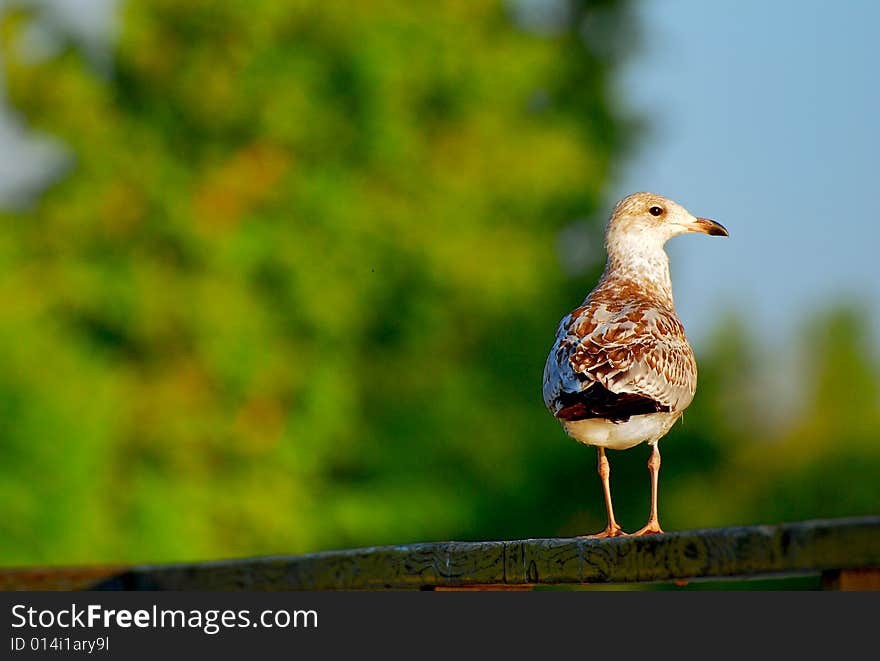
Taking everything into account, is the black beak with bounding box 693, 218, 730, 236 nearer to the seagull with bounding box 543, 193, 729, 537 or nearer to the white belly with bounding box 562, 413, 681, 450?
the seagull with bounding box 543, 193, 729, 537

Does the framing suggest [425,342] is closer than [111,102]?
Yes

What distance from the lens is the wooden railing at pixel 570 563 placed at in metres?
2.64

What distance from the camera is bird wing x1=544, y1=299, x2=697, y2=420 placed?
4.56 metres

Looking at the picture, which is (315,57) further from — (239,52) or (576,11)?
(576,11)

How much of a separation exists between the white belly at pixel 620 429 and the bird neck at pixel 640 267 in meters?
0.88

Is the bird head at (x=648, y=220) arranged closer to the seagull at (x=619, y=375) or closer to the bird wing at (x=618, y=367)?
the seagull at (x=619, y=375)

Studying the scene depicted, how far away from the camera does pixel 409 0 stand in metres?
17.1

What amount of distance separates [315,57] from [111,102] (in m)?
2.54

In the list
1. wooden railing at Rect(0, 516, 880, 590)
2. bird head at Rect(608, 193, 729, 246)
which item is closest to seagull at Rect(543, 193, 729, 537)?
bird head at Rect(608, 193, 729, 246)

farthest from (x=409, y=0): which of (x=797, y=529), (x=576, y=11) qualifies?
(x=797, y=529)

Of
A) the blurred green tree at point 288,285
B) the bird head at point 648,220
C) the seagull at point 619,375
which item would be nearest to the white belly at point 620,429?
the seagull at point 619,375

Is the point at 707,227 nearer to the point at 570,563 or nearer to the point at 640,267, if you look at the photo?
the point at 640,267

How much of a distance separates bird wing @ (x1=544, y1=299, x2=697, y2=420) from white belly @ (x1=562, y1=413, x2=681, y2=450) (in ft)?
0.24

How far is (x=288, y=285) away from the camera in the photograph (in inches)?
627
